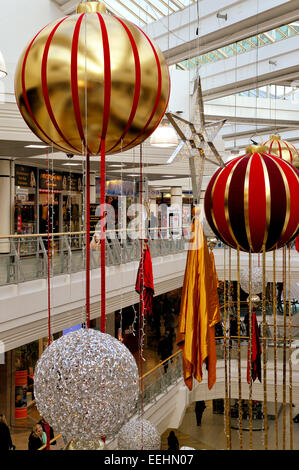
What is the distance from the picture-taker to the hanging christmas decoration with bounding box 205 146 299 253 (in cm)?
232

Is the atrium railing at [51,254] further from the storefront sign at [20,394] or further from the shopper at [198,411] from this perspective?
the shopper at [198,411]

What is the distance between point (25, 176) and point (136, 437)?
9.61m

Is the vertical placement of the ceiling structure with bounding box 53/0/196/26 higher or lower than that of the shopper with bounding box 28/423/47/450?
higher

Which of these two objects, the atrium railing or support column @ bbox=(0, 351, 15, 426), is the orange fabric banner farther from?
support column @ bbox=(0, 351, 15, 426)

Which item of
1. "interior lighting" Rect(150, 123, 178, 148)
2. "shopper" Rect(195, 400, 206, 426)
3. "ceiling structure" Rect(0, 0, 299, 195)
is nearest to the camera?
"interior lighting" Rect(150, 123, 178, 148)

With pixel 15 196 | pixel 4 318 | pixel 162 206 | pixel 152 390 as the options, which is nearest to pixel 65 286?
pixel 4 318

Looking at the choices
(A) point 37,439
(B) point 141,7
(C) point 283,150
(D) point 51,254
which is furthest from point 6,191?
(C) point 283,150

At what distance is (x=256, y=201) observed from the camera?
7.64ft

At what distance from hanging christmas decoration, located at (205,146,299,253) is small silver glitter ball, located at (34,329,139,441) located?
107 centimetres

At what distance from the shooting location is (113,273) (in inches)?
349

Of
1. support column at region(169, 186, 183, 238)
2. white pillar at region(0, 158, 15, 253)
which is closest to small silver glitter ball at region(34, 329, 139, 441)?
white pillar at region(0, 158, 15, 253)

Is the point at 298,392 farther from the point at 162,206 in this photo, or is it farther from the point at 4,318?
the point at 162,206

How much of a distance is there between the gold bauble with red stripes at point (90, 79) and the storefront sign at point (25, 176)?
37.0 feet

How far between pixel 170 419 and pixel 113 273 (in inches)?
167
